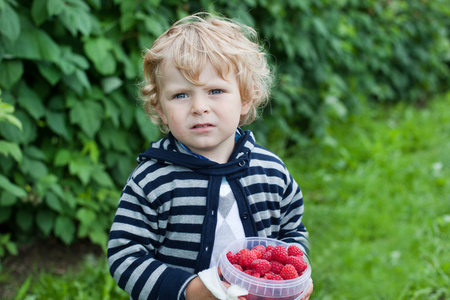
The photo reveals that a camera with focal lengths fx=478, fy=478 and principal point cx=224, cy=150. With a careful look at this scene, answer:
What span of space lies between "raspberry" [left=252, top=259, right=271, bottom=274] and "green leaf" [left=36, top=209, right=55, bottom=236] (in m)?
1.97

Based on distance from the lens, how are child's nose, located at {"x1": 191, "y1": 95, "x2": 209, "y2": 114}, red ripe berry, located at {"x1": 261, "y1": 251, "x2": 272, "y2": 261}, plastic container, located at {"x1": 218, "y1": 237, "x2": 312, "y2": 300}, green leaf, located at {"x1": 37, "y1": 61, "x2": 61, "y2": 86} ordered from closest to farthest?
plastic container, located at {"x1": 218, "y1": 237, "x2": 312, "y2": 300}
red ripe berry, located at {"x1": 261, "y1": 251, "x2": 272, "y2": 261}
child's nose, located at {"x1": 191, "y1": 95, "x2": 209, "y2": 114}
green leaf, located at {"x1": 37, "y1": 61, "x2": 61, "y2": 86}

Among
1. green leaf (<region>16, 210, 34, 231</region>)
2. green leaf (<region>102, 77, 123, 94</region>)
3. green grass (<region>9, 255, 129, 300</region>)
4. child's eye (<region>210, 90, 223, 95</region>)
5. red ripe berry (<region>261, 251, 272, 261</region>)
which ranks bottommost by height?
green grass (<region>9, 255, 129, 300</region>)

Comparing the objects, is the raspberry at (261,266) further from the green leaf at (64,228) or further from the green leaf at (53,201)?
the green leaf at (64,228)

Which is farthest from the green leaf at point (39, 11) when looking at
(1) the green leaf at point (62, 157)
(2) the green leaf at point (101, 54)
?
(1) the green leaf at point (62, 157)

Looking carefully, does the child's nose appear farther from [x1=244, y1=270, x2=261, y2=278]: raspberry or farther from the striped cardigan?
[x1=244, y1=270, x2=261, y2=278]: raspberry

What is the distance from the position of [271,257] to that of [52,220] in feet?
6.56

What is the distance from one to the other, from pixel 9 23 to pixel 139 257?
1.42 meters

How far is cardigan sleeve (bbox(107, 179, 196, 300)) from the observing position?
1.46m

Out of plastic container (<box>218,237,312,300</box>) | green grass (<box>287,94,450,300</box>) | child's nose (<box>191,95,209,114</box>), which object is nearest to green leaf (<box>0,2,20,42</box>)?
child's nose (<box>191,95,209,114</box>)

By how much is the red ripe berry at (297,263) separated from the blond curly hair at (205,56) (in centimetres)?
60

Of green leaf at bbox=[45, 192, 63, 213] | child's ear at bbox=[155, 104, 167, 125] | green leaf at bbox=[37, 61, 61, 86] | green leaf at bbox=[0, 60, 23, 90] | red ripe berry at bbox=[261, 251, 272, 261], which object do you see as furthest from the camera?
green leaf at bbox=[45, 192, 63, 213]

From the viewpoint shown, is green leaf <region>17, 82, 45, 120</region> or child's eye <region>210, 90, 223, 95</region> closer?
child's eye <region>210, 90, 223, 95</region>

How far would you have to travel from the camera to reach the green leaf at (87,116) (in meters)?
2.74

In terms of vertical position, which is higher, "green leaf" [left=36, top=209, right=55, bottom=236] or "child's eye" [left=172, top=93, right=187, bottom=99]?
"child's eye" [left=172, top=93, right=187, bottom=99]
